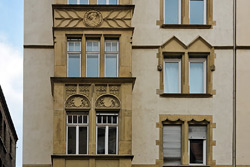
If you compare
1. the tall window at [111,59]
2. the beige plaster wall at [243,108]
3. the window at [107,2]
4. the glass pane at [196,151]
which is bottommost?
the glass pane at [196,151]

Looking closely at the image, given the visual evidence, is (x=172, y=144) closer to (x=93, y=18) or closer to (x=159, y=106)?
(x=159, y=106)

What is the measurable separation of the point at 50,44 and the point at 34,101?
2890 mm

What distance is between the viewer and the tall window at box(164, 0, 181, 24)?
32469 millimetres

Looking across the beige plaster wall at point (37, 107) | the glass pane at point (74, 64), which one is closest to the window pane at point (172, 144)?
the glass pane at point (74, 64)

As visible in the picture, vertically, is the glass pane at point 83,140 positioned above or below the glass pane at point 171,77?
below

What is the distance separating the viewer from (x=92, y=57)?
1216 inches

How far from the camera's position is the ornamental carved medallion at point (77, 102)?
30.1 m

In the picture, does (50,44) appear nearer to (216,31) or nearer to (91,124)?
(91,124)

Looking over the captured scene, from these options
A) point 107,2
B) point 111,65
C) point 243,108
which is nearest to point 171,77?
point 111,65

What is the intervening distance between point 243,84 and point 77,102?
8.12m

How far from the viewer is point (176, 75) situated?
105 feet

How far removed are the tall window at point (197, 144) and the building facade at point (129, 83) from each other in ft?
0.16

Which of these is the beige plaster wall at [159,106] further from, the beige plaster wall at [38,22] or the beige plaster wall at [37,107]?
the beige plaster wall at [38,22]

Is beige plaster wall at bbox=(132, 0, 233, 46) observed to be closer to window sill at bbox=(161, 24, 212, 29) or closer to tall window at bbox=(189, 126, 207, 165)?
window sill at bbox=(161, 24, 212, 29)
